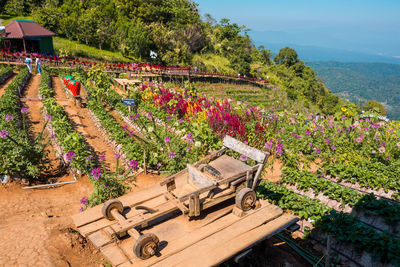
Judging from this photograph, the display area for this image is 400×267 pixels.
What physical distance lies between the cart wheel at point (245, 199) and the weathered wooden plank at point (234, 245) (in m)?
0.36

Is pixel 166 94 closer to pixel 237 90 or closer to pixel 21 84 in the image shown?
pixel 21 84

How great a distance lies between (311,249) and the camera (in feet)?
17.4

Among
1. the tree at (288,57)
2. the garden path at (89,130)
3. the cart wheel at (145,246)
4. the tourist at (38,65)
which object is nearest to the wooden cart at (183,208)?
the cart wheel at (145,246)

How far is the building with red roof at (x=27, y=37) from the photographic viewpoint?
81.0 ft

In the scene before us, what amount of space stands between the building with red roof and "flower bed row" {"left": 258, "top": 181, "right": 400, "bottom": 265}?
1048 inches

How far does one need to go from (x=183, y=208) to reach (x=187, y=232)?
1.15 feet

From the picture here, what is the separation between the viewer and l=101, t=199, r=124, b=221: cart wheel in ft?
12.8

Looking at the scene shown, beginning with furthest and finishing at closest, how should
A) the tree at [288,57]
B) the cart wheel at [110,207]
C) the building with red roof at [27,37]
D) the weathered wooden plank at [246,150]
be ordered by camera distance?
the tree at [288,57] < the building with red roof at [27,37] < the weathered wooden plank at [246,150] < the cart wheel at [110,207]

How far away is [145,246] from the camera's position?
10.6 ft

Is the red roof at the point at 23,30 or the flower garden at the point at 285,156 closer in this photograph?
the flower garden at the point at 285,156

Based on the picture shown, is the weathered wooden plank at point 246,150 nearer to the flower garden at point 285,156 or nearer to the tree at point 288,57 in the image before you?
the flower garden at point 285,156

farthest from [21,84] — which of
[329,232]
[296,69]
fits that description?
[296,69]

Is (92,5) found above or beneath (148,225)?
above

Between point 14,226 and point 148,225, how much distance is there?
8.81ft
